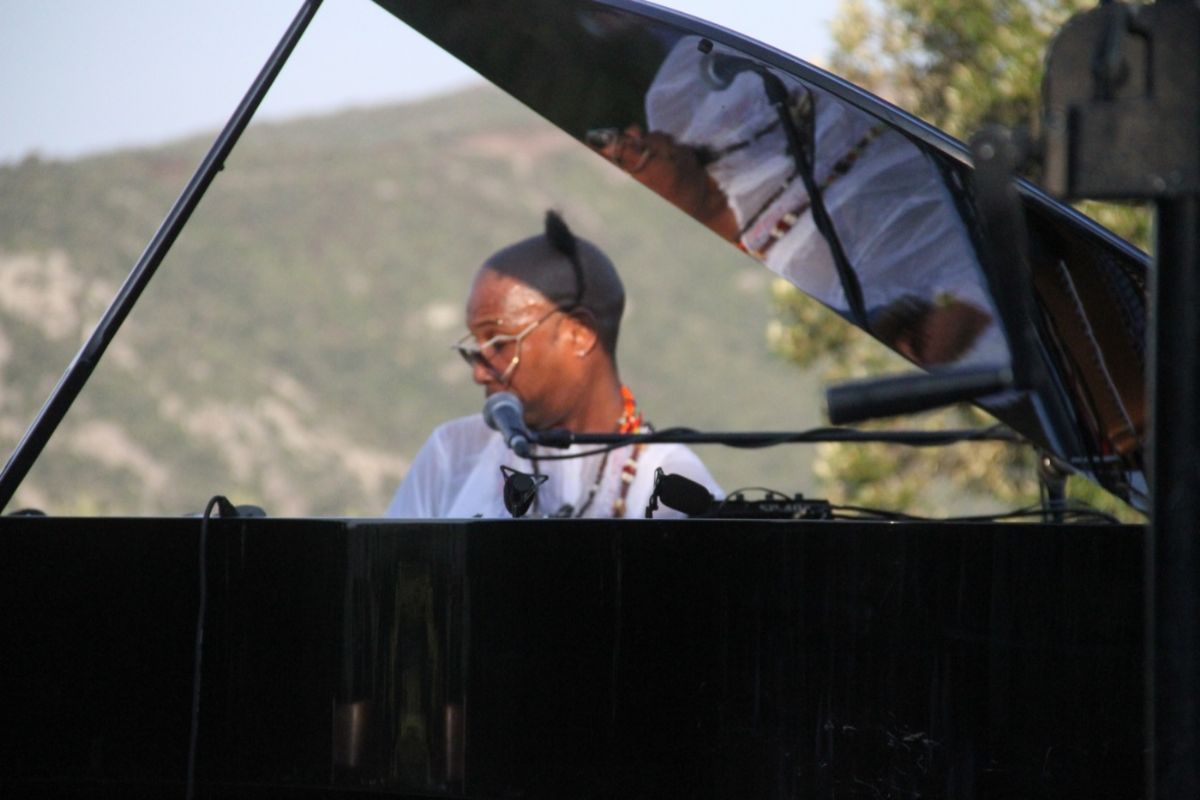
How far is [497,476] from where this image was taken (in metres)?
3.56

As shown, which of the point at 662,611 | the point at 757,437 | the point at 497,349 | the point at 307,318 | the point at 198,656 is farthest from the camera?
the point at 307,318

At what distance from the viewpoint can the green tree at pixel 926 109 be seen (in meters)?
7.89

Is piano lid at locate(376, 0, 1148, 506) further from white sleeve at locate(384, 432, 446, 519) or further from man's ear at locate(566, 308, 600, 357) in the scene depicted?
white sleeve at locate(384, 432, 446, 519)

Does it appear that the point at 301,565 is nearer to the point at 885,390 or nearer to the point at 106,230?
the point at 885,390

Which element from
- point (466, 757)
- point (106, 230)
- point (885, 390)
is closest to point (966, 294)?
point (466, 757)

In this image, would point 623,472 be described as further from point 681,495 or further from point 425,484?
point 681,495

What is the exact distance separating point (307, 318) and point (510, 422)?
28629 millimetres

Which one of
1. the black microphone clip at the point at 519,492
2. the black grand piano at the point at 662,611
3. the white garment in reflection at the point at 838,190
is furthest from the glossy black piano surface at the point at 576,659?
the white garment in reflection at the point at 838,190

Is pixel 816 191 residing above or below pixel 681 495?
above

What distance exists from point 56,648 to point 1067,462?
161 centimetres

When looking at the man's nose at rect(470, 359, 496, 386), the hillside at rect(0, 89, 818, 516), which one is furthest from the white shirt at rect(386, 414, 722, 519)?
the hillside at rect(0, 89, 818, 516)

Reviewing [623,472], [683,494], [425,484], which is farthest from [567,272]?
[683,494]

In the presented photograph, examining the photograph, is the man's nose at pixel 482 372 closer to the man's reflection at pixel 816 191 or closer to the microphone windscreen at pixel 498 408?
the man's reflection at pixel 816 191

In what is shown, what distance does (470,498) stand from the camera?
11.7 feet
